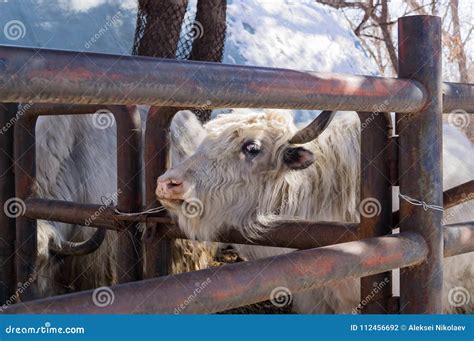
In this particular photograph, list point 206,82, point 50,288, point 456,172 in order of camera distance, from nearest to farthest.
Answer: point 206,82 → point 456,172 → point 50,288

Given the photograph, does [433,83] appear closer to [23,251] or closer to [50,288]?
[23,251]

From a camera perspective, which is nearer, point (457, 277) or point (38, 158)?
point (457, 277)

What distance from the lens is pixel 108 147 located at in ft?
15.4

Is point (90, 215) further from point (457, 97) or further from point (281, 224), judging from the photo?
point (457, 97)

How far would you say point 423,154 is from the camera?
219 centimetres

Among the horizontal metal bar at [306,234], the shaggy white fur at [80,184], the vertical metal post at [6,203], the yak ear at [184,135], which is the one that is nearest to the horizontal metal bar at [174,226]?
the horizontal metal bar at [306,234]

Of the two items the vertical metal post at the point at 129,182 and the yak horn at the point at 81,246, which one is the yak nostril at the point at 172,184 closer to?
the vertical metal post at the point at 129,182

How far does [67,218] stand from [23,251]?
29cm

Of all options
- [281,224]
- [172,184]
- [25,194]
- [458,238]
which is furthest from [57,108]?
[458,238]

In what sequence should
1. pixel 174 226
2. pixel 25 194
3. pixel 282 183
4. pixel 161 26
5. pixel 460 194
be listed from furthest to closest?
pixel 161 26 < pixel 282 183 < pixel 25 194 < pixel 174 226 < pixel 460 194

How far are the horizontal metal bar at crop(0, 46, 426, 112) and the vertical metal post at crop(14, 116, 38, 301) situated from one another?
1.66 meters

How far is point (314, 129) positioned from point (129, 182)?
772mm

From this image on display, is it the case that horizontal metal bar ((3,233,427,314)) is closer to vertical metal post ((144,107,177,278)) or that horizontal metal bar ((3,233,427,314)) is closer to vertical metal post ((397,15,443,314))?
vertical metal post ((397,15,443,314))

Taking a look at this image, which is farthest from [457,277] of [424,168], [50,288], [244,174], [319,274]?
[50,288]
